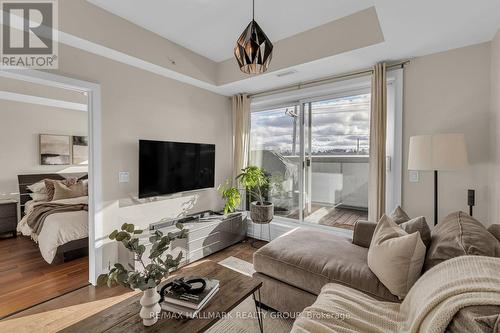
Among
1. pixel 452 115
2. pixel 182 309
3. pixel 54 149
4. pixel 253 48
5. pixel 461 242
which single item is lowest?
pixel 182 309

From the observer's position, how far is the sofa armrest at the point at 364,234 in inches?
88.3

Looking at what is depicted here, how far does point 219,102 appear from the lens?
4020mm

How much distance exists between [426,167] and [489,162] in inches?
28.0

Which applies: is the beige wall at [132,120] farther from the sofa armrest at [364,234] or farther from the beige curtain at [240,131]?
the sofa armrest at [364,234]

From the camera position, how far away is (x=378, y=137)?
2.74 m

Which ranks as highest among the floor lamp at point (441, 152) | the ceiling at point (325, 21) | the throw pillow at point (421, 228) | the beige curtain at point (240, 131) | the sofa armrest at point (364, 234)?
the ceiling at point (325, 21)

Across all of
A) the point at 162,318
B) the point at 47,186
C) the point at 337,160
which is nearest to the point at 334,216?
the point at 337,160

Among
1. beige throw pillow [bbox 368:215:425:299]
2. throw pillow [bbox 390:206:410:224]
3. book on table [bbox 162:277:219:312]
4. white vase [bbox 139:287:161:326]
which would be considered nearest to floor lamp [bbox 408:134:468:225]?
throw pillow [bbox 390:206:410:224]

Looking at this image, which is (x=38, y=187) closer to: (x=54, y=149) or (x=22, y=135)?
(x=54, y=149)

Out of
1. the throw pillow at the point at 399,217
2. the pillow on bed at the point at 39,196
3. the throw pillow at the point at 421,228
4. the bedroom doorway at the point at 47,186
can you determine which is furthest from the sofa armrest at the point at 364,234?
the pillow on bed at the point at 39,196

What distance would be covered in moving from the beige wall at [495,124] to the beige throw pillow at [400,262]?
1.19 metres

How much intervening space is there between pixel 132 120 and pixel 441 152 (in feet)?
10.3

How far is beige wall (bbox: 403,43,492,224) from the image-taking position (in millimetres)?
2273

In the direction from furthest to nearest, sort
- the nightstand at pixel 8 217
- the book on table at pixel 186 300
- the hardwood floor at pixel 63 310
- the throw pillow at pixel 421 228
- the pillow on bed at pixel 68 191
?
the pillow on bed at pixel 68 191 < the nightstand at pixel 8 217 < the hardwood floor at pixel 63 310 < the throw pillow at pixel 421 228 < the book on table at pixel 186 300
